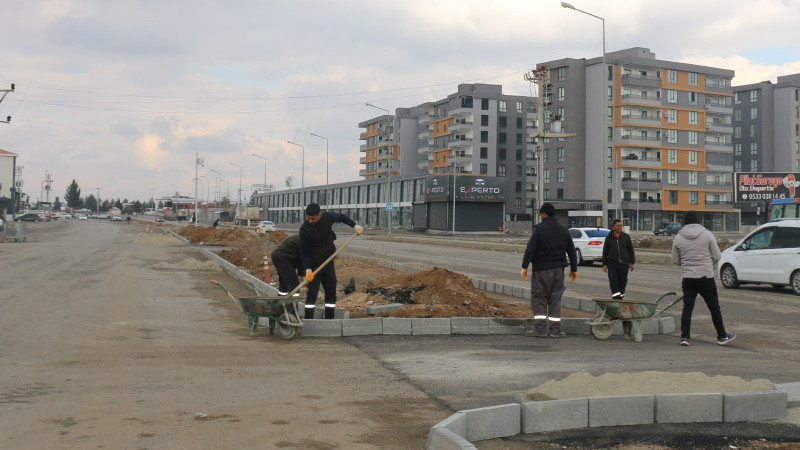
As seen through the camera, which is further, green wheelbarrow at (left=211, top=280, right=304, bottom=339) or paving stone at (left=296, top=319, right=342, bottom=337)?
paving stone at (left=296, top=319, right=342, bottom=337)

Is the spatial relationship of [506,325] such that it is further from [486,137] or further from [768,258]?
[486,137]

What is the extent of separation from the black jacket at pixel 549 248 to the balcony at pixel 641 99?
3159 inches

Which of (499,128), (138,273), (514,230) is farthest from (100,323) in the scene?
(499,128)

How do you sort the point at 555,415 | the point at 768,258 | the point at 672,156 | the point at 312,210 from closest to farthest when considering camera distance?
1. the point at 555,415
2. the point at 312,210
3. the point at 768,258
4. the point at 672,156

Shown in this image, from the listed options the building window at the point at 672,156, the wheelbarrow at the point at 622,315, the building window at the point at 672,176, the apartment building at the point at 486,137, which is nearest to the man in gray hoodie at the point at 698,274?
the wheelbarrow at the point at 622,315

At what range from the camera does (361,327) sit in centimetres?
1005

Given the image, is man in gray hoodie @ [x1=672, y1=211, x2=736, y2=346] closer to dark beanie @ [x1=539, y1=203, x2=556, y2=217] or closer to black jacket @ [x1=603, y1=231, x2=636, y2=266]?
dark beanie @ [x1=539, y1=203, x2=556, y2=217]

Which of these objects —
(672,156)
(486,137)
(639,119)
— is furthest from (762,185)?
(486,137)

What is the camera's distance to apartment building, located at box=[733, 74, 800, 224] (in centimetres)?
10200

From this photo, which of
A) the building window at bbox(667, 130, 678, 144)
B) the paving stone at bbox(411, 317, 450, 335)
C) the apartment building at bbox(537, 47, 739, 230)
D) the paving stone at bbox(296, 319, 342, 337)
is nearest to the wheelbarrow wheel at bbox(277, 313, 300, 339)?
the paving stone at bbox(296, 319, 342, 337)

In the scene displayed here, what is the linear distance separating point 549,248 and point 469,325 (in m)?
1.62

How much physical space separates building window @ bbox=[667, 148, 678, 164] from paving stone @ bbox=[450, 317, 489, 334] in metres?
84.4

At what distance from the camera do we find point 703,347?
9.39 m

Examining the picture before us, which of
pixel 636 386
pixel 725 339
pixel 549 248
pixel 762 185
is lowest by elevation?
pixel 725 339
